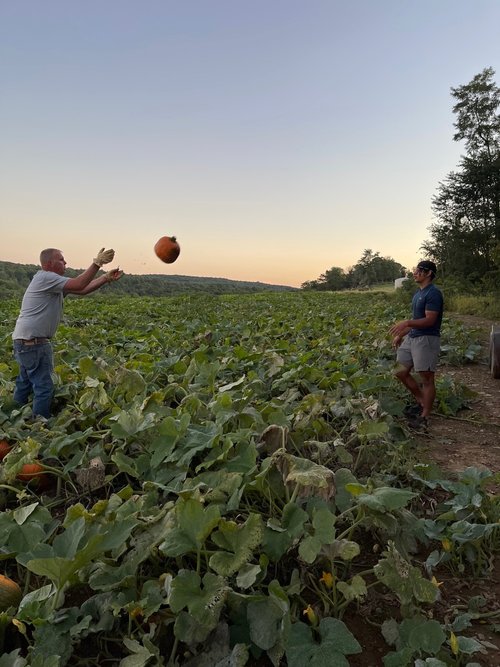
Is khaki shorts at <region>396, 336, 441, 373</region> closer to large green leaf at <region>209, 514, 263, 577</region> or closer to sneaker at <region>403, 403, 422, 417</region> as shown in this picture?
sneaker at <region>403, 403, 422, 417</region>

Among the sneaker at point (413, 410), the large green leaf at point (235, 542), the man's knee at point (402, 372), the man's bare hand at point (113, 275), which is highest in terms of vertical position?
the man's bare hand at point (113, 275)

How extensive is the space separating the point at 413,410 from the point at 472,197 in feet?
114

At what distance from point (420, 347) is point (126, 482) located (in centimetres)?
332

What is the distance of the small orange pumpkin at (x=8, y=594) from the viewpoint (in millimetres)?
2037

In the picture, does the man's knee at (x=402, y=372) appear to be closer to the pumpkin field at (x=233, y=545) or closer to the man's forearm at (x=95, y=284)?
the pumpkin field at (x=233, y=545)

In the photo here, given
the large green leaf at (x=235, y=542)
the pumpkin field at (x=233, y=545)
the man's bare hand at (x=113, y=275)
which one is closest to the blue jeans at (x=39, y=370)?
the pumpkin field at (x=233, y=545)

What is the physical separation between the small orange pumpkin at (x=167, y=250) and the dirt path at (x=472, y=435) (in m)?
3.59

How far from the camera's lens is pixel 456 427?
5152 mm

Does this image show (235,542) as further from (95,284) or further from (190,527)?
(95,284)

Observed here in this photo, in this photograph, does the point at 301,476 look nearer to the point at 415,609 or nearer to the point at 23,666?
the point at 415,609

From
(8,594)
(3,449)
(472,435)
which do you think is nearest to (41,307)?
(3,449)

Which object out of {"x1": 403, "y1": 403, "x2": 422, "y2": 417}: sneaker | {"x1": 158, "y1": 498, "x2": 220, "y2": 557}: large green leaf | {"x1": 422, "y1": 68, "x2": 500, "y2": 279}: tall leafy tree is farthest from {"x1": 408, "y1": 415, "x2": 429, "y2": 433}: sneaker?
{"x1": 422, "y1": 68, "x2": 500, "y2": 279}: tall leafy tree

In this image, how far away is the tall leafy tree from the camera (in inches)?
1292

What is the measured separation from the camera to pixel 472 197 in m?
35.3
